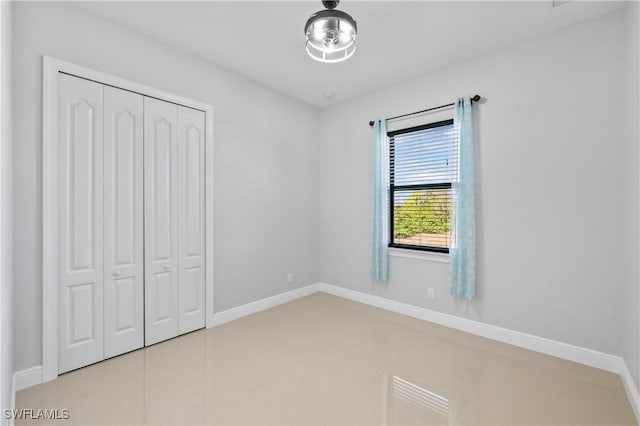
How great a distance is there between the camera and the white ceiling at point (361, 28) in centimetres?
241

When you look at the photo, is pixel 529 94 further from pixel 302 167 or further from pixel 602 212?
pixel 302 167

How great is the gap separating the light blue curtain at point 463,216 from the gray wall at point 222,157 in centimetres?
214

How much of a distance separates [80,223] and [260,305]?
7.12ft

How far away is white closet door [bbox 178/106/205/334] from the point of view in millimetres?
3072

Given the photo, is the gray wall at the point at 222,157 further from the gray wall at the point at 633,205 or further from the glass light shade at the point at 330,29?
the gray wall at the point at 633,205

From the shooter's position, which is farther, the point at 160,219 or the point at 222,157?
the point at 222,157

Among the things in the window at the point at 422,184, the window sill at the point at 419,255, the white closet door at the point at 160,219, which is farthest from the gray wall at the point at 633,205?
the white closet door at the point at 160,219

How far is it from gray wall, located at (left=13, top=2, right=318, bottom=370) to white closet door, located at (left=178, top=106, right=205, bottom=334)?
0.64 feet

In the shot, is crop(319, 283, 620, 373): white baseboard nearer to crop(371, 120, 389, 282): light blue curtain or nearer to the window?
crop(371, 120, 389, 282): light blue curtain

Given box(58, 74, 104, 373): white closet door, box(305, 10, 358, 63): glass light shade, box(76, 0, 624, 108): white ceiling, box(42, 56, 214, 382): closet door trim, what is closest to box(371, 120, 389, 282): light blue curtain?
box(76, 0, 624, 108): white ceiling

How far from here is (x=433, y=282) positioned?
349 cm

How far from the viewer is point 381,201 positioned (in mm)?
3855

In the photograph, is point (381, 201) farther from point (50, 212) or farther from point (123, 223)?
point (50, 212)

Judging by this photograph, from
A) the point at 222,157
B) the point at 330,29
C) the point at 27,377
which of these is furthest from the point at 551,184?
the point at 27,377
